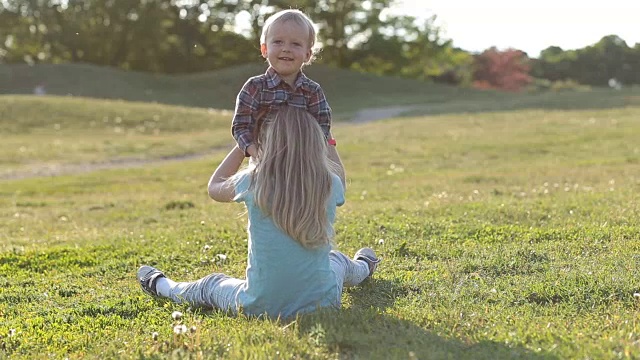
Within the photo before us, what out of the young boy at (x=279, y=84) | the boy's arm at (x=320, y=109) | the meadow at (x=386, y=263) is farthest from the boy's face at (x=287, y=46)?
the meadow at (x=386, y=263)

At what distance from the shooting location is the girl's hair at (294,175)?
4.55 meters

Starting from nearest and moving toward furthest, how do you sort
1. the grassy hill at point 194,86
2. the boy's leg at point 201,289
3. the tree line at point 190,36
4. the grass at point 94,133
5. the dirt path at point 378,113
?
the boy's leg at point 201,289
the grass at point 94,133
the dirt path at point 378,113
the grassy hill at point 194,86
the tree line at point 190,36

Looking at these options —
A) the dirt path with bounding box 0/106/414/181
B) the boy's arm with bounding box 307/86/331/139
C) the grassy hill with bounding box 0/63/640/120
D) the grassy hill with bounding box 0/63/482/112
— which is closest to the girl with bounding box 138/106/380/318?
the boy's arm with bounding box 307/86/331/139

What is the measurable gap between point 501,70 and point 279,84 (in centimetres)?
7580

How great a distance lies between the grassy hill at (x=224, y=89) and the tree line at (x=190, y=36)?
555cm

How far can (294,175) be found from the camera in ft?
15.0

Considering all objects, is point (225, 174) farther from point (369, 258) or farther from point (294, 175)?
point (369, 258)

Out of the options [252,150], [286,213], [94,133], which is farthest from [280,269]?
[94,133]

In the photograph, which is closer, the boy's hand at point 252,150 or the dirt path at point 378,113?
the boy's hand at point 252,150

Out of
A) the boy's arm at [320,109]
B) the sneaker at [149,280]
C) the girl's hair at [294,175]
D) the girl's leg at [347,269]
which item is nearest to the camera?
the girl's hair at [294,175]

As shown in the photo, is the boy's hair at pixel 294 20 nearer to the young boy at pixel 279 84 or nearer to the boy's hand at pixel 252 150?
the young boy at pixel 279 84

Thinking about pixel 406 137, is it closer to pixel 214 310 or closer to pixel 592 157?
pixel 592 157

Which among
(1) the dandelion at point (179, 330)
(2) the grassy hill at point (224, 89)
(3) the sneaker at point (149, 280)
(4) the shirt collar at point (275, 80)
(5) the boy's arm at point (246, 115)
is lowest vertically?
(2) the grassy hill at point (224, 89)

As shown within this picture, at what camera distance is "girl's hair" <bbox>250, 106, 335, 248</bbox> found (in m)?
4.55
